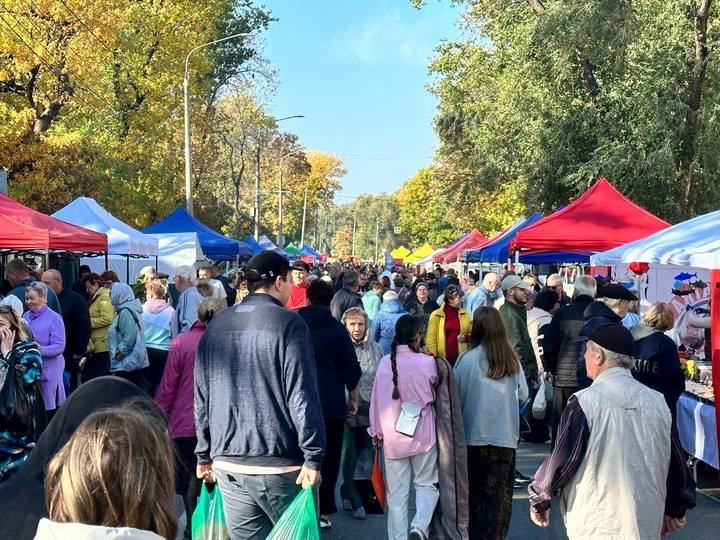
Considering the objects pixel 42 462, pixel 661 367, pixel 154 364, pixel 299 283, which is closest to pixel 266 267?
pixel 42 462

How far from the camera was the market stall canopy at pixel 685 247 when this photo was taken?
8.03 m

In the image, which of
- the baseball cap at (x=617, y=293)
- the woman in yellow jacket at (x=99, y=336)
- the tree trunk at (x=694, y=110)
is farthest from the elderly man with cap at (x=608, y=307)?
the tree trunk at (x=694, y=110)

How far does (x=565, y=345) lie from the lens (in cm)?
846

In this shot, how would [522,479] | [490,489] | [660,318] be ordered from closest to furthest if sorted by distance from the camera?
1. [490,489]
2. [660,318]
3. [522,479]

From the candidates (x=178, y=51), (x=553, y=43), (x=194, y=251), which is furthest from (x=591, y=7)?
(x=178, y=51)

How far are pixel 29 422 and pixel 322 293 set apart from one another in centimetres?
280

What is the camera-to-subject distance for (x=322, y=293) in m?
7.36

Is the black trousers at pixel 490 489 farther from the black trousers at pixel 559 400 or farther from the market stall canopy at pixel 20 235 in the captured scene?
the market stall canopy at pixel 20 235

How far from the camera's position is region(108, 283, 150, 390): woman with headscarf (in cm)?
948

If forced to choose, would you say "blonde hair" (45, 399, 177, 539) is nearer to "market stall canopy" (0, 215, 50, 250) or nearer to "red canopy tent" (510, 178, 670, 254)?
"market stall canopy" (0, 215, 50, 250)

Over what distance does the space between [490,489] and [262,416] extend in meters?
2.53

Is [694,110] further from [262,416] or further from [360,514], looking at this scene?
[262,416]

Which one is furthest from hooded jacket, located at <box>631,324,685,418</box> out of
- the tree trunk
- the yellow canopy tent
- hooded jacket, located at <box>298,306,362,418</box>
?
the yellow canopy tent

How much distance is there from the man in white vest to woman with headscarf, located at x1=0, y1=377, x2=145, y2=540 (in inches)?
97.4
